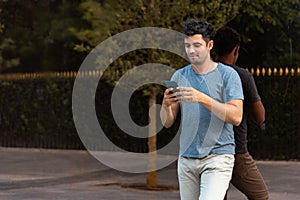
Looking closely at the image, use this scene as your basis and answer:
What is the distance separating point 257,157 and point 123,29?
534 centimetres

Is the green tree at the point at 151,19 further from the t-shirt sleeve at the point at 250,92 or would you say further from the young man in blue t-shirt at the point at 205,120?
the young man in blue t-shirt at the point at 205,120

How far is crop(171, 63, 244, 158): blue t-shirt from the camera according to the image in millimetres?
4701

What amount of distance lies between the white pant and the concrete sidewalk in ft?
16.7

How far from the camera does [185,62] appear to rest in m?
10.4

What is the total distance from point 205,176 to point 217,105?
526 millimetres

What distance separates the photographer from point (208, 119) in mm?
4703

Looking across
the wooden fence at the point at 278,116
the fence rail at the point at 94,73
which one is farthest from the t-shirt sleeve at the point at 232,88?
the wooden fence at the point at 278,116

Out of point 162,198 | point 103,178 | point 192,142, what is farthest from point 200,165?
point 103,178

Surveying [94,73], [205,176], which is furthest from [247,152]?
[94,73]

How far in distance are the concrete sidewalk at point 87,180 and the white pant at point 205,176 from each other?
5.10 metres

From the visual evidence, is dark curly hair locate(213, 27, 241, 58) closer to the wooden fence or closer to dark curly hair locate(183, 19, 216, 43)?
dark curly hair locate(183, 19, 216, 43)

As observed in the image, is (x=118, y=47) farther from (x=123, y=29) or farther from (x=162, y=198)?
(x=162, y=198)

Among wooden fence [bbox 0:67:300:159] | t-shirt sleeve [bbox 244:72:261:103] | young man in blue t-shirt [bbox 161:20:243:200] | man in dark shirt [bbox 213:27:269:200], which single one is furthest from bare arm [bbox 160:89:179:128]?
wooden fence [bbox 0:67:300:159]

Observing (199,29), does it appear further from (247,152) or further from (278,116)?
(278,116)
